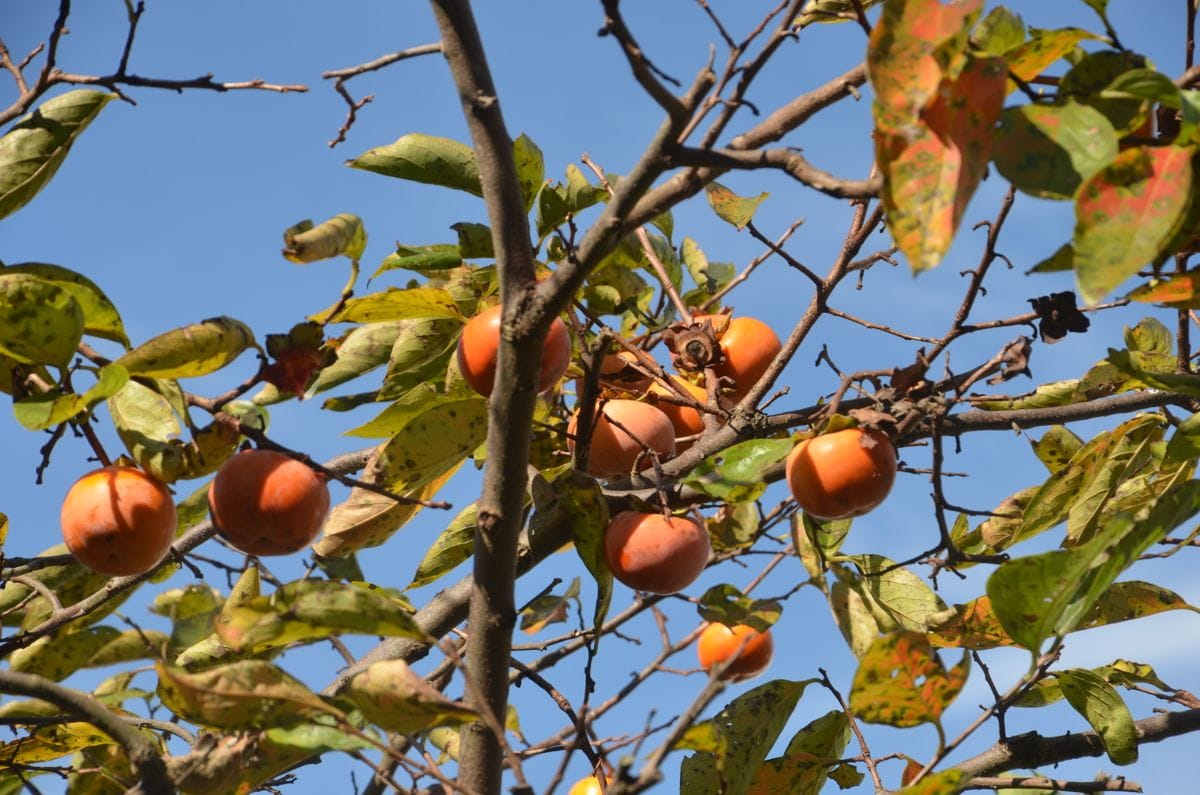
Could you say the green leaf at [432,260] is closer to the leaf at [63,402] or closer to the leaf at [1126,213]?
the leaf at [63,402]

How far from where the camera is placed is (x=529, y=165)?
2.20 meters

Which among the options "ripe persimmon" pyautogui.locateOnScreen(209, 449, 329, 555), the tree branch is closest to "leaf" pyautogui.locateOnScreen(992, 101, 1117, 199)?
"ripe persimmon" pyautogui.locateOnScreen(209, 449, 329, 555)

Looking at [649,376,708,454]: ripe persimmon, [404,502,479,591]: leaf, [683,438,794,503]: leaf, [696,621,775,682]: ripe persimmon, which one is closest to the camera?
[683,438,794,503]: leaf

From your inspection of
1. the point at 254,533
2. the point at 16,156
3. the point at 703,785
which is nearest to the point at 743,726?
the point at 703,785

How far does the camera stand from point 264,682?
1538 millimetres

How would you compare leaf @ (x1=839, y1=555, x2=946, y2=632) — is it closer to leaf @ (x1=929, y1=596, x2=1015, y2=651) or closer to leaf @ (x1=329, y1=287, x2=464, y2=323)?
leaf @ (x1=929, y1=596, x2=1015, y2=651)

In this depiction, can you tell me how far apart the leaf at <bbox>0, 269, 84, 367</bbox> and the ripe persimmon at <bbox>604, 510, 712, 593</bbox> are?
3.25 feet

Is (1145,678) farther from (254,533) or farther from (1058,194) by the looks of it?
(254,533)

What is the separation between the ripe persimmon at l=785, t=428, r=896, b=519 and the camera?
193cm

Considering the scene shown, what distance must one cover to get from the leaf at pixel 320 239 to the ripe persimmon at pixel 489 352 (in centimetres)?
31

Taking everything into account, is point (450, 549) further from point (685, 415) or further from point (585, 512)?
point (685, 415)

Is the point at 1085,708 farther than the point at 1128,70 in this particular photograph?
Yes

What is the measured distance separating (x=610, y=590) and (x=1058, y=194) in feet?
3.78

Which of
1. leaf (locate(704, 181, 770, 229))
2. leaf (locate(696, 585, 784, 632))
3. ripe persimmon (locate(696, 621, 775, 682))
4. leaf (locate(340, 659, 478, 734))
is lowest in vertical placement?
leaf (locate(340, 659, 478, 734))
